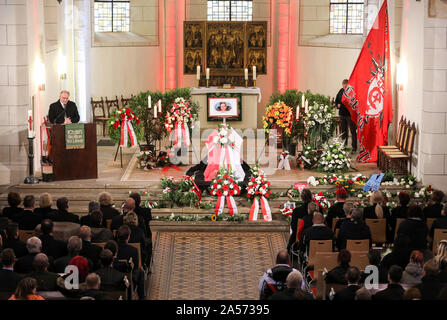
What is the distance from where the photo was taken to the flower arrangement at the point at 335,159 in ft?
54.3

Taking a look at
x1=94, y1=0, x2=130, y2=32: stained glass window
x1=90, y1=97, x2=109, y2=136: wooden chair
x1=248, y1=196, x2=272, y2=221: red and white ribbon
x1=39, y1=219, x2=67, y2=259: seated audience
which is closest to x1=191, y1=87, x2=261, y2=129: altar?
x1=90, y1=97, x2=109, y2=136: wooden chair

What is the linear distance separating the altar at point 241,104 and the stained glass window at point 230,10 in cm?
406

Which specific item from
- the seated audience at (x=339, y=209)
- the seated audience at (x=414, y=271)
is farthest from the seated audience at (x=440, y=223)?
the seated audience at (x=414, y=271)

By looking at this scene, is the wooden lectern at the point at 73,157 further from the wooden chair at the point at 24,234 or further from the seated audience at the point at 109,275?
the seated audience at the point at 109,275

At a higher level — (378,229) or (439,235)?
(439,235)

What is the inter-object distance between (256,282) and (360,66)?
7885mm

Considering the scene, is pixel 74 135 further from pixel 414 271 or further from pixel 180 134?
pixel 414 271

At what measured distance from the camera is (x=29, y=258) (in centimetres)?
913

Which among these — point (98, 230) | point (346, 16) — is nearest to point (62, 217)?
point (98, 230)

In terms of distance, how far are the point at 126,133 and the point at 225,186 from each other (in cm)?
360

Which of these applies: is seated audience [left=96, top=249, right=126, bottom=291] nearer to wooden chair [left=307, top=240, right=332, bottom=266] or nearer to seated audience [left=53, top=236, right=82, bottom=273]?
seated audience [left=53, top=236, right=82, bottom=273]

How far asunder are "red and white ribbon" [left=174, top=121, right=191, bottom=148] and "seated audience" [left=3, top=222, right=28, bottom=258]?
822cm

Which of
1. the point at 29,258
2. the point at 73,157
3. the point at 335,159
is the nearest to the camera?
the point at 29,258
